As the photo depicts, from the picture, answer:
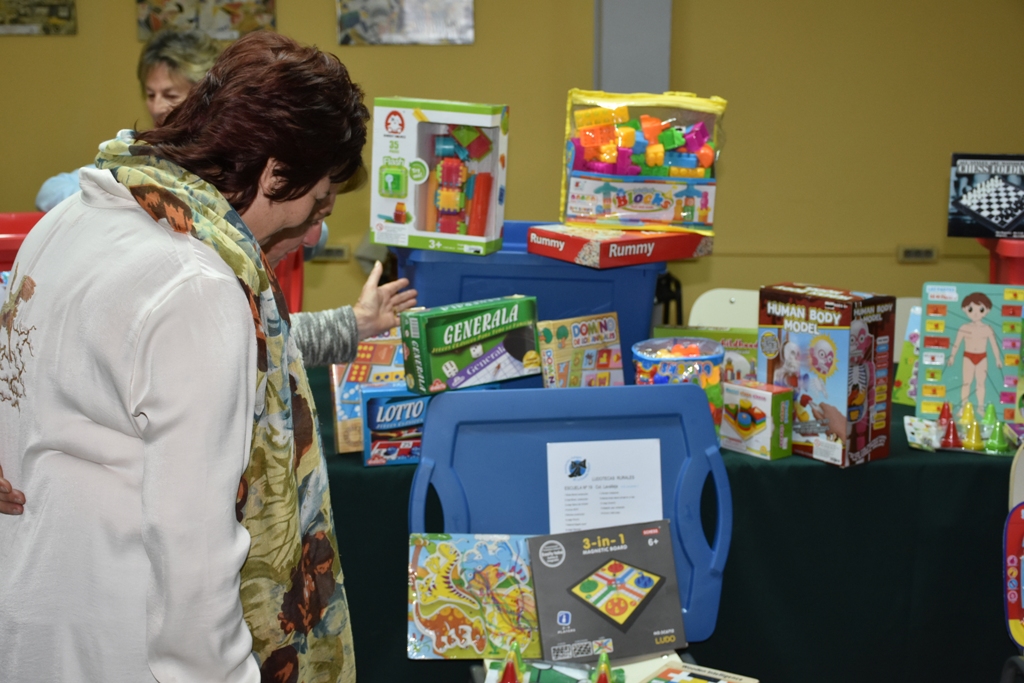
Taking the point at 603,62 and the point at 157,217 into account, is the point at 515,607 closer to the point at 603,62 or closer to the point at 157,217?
the point at 157,217

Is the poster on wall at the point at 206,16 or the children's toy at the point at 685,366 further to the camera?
the poster on wall at the point at 206,16

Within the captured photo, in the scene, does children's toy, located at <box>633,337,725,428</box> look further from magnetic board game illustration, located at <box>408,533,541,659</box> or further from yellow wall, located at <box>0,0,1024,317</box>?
yellow wall, located at <box>0,0,1024,317</box>

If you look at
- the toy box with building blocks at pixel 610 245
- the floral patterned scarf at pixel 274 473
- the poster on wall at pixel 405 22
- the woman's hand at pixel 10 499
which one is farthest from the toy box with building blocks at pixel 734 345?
the poster on wall at pixel 405 22

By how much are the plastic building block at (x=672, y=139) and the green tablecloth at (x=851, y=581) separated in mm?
699

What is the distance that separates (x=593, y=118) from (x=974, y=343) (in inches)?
37.8

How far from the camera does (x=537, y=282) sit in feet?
6.43

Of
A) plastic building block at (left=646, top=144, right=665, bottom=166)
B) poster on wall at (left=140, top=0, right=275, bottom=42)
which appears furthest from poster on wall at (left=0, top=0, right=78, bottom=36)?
plastic building block at (left=646, top=144, right=665, bottom=166)

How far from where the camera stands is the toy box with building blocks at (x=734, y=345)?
6.52ft

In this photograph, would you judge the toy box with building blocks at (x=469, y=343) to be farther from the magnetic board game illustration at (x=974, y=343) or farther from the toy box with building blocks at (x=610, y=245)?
the magnetic board game illustration at (x=974, y=343)

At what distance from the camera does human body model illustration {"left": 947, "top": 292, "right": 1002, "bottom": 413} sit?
193 cm

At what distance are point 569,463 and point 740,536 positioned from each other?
43 centimetres

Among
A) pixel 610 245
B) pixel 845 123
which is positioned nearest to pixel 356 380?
pixel 610 245

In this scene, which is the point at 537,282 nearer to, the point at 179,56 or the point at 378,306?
the point at 378,306

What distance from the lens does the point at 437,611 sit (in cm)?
152
